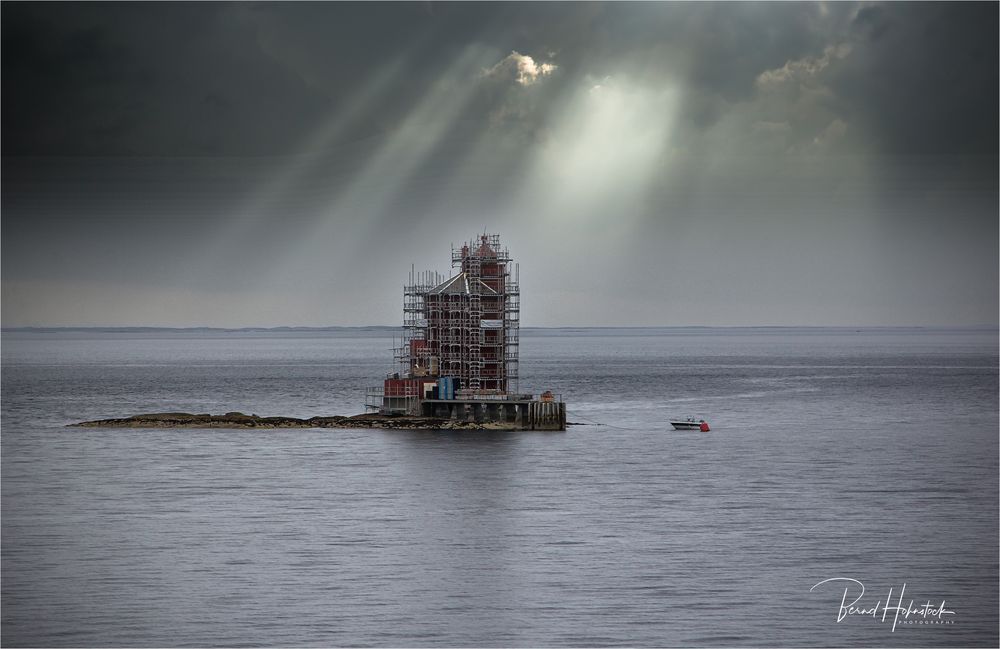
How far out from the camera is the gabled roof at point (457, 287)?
8931 centimetres

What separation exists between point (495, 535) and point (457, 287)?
39603mm

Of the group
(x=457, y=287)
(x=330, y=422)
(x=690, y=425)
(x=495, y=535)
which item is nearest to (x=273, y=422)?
(x=330, y=422)

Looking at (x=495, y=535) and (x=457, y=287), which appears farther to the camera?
(x=457, y=287)

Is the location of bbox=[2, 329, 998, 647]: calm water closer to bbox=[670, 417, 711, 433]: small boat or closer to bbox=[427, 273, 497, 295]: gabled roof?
bbox=[670, 417, 711, 433]: small boat

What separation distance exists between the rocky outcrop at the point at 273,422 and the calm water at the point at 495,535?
52.9 inches

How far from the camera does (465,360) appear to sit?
292ft

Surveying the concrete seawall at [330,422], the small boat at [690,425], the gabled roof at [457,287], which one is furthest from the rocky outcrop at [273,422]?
the small boat at [690,425]

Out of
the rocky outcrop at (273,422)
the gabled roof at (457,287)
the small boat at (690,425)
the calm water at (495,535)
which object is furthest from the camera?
the small boat at (690,425)

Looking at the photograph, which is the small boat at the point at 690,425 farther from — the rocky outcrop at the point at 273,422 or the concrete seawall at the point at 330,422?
the rocky outcrop at the point at 273,422

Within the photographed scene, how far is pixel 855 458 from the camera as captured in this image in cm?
7719

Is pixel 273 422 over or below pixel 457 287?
below

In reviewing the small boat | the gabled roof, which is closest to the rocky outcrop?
the gabled roof

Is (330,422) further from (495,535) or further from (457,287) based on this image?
(495,535)

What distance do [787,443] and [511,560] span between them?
42.6m
